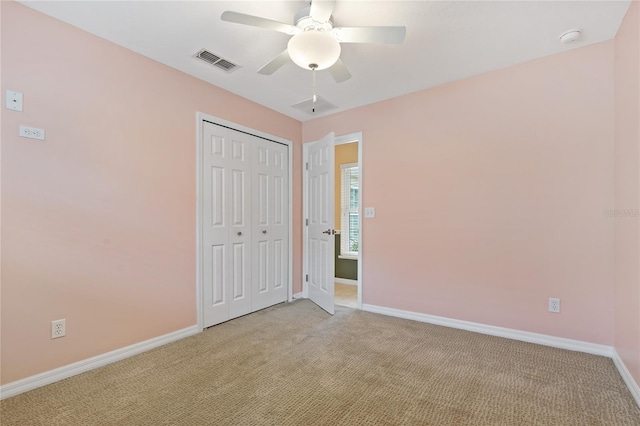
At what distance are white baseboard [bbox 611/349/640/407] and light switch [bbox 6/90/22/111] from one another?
161 inches

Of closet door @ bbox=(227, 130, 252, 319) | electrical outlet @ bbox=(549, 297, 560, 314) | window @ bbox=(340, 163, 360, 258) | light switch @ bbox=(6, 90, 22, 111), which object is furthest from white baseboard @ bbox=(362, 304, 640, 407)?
light switch @ bbox=(6, 90, 22, 111)

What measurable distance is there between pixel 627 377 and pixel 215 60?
3741 millimetres

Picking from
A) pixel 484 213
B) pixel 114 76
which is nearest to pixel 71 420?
pixel 114 76

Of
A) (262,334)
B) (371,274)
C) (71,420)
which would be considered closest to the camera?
(71,420)

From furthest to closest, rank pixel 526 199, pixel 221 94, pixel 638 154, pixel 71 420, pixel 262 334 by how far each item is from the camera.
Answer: pixel 221 94
pixel 262 334
pixel 526 199
pixel 638 154
pixel 71 420

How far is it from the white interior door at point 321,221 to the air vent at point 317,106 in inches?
14.9

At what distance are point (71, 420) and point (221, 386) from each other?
77 centimetres

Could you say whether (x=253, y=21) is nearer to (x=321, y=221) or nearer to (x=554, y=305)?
(x=321, y=221)

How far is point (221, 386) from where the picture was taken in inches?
75.1

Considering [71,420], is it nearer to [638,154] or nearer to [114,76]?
[114,76]

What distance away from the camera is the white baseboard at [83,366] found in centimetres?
183

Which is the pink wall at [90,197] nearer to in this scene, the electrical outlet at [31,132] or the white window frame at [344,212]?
the electrical outlet at [31,132]

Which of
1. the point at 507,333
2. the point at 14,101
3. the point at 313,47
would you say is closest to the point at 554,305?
the point at 507,333

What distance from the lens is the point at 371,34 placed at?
5.71ft
